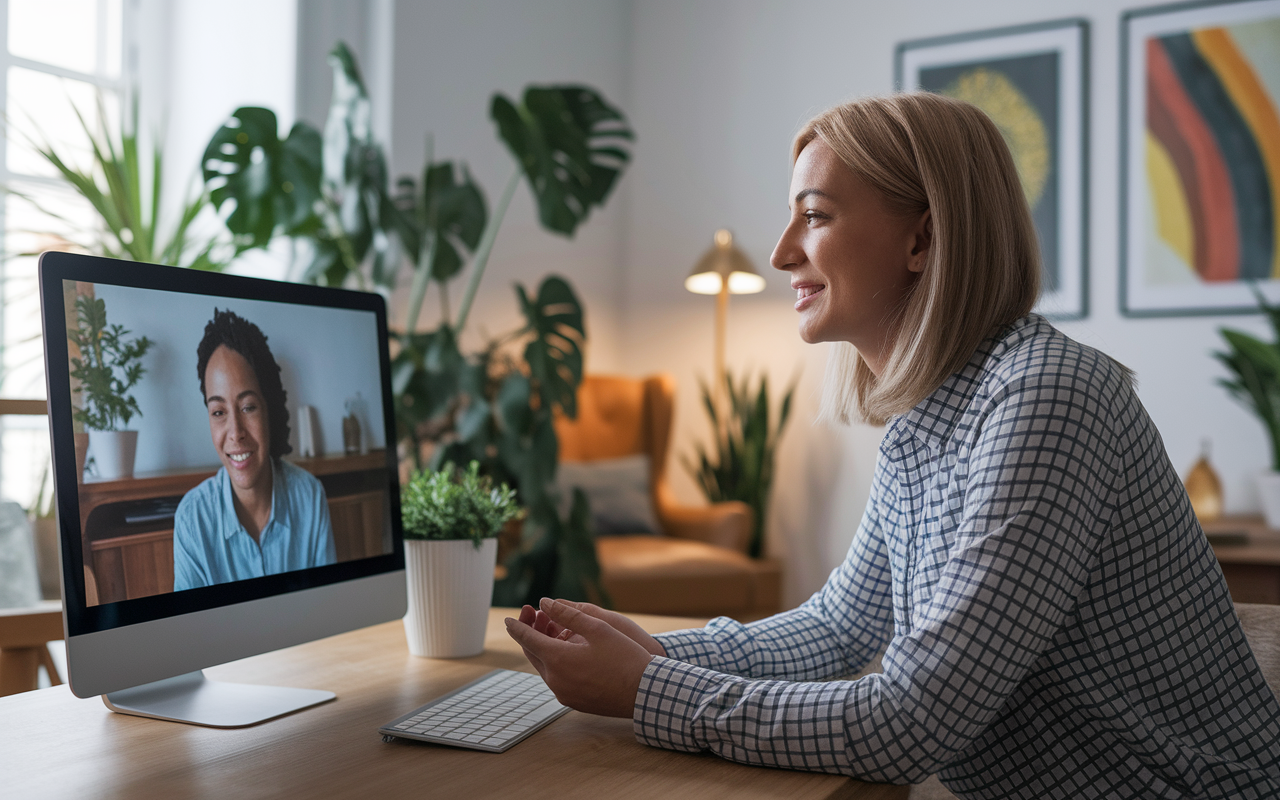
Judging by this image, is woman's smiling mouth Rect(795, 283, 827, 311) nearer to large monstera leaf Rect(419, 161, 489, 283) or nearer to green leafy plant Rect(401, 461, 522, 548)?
green leafy plant Rect(401, 461, 522, 548)

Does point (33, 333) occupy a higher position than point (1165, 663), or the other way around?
point (33, 333)

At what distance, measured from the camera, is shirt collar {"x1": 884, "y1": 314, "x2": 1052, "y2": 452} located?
0.98 m

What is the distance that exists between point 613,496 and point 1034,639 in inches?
118

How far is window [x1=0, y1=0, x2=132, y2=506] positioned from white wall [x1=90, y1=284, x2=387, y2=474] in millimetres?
1700

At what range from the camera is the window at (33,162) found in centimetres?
256

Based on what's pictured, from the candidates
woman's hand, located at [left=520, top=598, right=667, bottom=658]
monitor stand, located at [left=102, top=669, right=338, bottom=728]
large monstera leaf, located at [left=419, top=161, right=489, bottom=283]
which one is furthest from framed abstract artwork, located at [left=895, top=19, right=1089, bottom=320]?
monitor stand, located at [left=102, top=669, right=338, bottom=728]

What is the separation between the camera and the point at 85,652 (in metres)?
0.86

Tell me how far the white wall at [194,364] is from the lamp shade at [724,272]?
115 inches

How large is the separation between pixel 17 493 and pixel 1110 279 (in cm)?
369

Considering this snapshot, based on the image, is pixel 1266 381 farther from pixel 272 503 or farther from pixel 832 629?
pixel 272 503

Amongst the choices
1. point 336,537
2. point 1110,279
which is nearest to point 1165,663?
point 336,537

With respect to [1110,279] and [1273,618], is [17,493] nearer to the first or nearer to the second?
[1273,618]

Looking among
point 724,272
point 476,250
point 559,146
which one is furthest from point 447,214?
point 724,272

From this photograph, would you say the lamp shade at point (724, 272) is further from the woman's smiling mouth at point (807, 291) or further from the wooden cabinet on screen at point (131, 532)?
the wooden cabinet on screen at point (131, 532)
